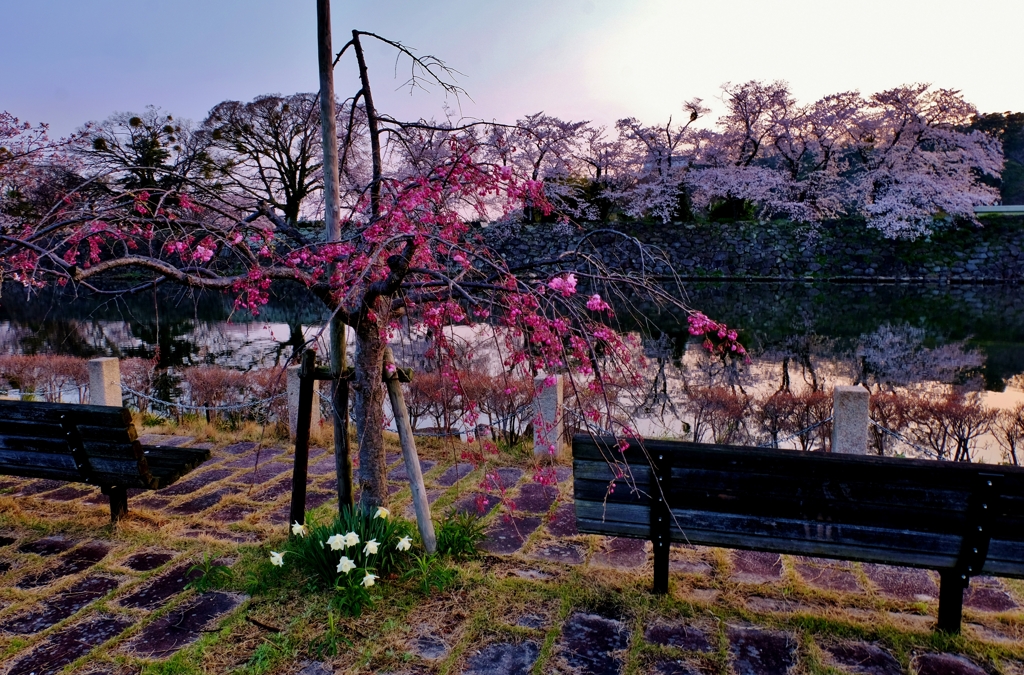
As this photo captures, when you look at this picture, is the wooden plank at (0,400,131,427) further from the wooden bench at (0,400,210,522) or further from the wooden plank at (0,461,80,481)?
the wooden plank at (0,461,80,481)

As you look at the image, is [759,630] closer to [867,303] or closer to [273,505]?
[273,505]

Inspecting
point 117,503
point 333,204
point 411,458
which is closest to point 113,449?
point 117,503

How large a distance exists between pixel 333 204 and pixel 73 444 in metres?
2.09

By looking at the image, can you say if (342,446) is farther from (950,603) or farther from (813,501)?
(950,603)

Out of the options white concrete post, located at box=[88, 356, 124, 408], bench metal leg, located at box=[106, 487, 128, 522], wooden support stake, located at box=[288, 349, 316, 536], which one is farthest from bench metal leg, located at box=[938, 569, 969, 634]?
white concrete post, located at box=[88, 356, 124, 408]

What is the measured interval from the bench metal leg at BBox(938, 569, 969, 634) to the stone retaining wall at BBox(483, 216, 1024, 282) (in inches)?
813

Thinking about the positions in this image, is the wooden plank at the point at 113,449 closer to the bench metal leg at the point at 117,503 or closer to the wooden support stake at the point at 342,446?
the bench metal leg at the point at 117,503

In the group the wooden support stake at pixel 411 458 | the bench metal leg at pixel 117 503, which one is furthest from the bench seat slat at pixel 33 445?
the wooden support stake at pixel 411 458

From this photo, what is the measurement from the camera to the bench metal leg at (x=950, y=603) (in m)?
2.51

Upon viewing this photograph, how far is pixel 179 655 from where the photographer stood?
246 centimetres

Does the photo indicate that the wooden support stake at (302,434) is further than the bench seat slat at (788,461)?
Yes

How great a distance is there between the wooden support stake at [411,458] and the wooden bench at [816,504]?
83 centimetres

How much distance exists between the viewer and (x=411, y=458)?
310 cm

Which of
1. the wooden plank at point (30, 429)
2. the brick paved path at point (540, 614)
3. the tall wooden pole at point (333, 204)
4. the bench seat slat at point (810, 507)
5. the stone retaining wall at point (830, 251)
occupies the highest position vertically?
the stone retaining wall at point (830, 251)
